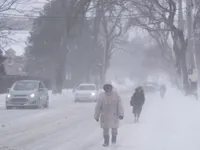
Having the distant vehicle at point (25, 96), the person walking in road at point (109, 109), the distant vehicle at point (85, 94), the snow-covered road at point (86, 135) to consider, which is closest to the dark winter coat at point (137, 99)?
the snow-covered road at point (86, 135)

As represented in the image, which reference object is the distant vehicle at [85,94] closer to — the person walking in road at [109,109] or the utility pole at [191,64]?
the utility pole at [191,64]

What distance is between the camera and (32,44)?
3159 inches

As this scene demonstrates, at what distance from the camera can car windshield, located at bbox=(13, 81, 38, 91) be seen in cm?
3370

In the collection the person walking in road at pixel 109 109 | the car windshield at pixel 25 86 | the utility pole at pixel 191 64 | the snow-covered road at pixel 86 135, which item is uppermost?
the utility pole at pixel 191 64

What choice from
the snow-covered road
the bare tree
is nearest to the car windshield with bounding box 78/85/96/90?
the bare tree

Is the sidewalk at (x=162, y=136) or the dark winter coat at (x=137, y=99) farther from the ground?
the dark winter coat at (x=137, y=99)

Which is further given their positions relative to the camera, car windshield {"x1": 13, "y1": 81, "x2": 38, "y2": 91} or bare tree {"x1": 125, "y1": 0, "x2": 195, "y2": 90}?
bare tree {"x1": 125, "y1": 0, "x2": 195, "y2": 90}

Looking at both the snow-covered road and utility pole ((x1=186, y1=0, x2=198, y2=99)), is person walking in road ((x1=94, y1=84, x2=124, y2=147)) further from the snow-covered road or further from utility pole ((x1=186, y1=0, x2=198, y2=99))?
utility pole ((x1=186, y1=0, x2=198, y2=99))

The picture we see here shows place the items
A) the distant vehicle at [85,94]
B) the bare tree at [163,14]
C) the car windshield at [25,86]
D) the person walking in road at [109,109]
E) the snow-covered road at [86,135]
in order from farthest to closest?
1. the distant vehicle at [85,94]
2. the bare tree at [163,14]
3. the car windshield at [25,86]
4. the snow-covered road at [86,135]
5. the person walking in road at [109,109]

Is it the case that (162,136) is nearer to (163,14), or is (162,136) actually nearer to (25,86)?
(25,86)

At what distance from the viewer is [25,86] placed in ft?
112

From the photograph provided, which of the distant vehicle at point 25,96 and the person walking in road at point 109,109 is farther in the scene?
the distant vehicle at point 25,96

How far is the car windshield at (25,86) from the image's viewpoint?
3370 centimetres

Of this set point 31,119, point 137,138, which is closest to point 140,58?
point 31,119
